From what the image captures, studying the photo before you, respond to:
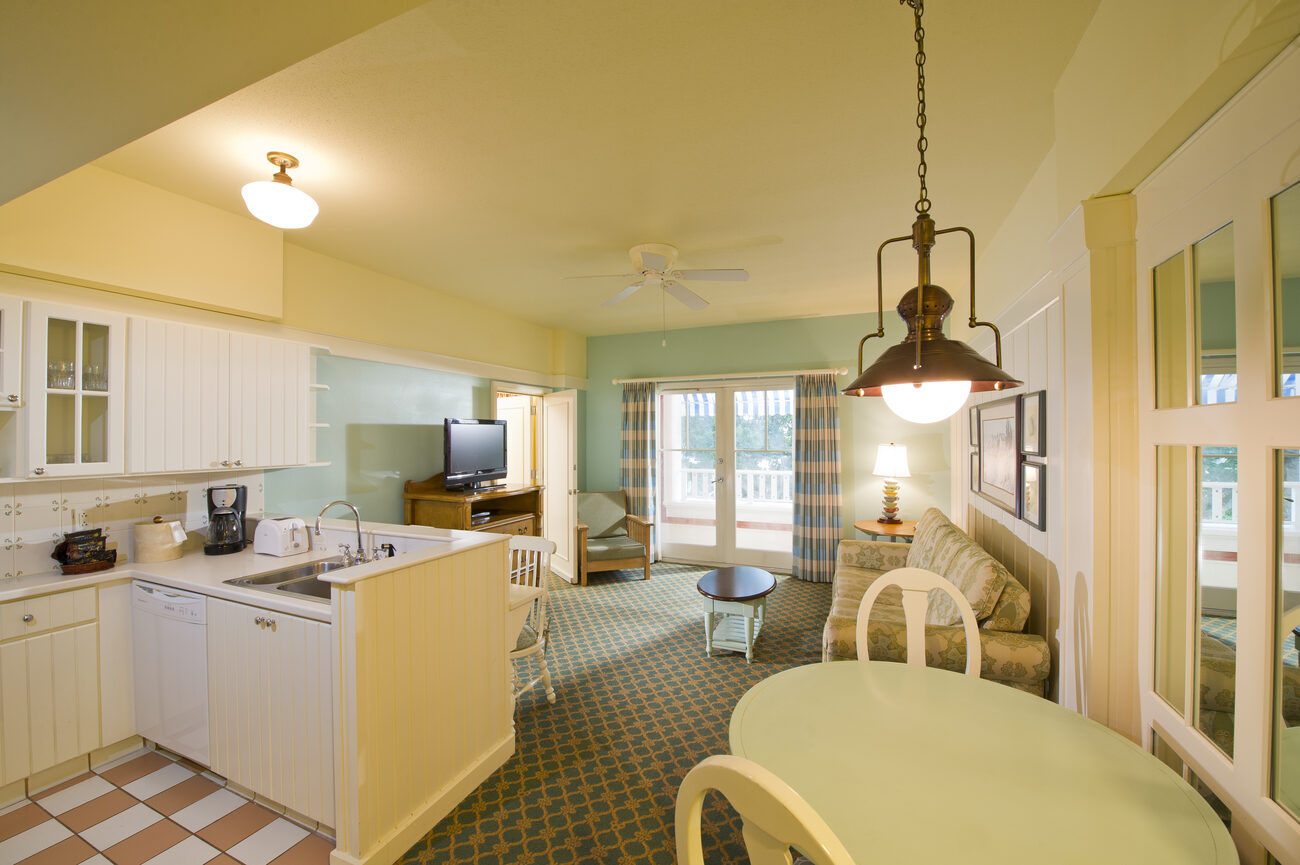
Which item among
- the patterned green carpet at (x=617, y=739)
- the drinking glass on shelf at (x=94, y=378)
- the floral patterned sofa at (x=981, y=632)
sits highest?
the drinking glass on shelf at (x=94, y=378)

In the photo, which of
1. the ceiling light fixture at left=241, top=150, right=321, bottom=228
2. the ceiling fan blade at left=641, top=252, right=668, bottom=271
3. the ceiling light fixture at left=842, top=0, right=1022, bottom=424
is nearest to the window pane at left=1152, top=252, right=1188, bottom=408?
the ceiling light fixture at left=842, top=0, right=1022, bottom=424

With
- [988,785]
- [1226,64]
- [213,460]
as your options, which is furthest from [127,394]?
[1226,64]

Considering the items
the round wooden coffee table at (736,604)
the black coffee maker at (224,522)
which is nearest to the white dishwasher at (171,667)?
the black coffee maker at (224,522)

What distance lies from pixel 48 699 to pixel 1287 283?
4.01 metres

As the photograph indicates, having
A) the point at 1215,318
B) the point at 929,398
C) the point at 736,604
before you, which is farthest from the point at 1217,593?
the point at 736,604

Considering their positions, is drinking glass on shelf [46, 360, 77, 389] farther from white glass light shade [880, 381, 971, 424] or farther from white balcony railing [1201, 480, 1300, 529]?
white balcony railing [1201, 480, 1300, 529]

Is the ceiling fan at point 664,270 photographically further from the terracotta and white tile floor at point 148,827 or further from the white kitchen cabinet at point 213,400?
the terracotta and white tile floor at point 148,827

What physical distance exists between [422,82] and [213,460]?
2.15 meters

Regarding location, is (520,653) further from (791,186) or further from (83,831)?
(791,186)

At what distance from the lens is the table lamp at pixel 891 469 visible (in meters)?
4.57

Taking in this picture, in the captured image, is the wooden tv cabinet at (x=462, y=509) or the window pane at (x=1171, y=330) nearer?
the window pane at (x=1171, y=330)

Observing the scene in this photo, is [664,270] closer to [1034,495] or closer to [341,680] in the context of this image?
[1034,495]

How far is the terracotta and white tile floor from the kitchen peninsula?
9cm

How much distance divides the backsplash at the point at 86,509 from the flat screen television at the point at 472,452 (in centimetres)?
137
